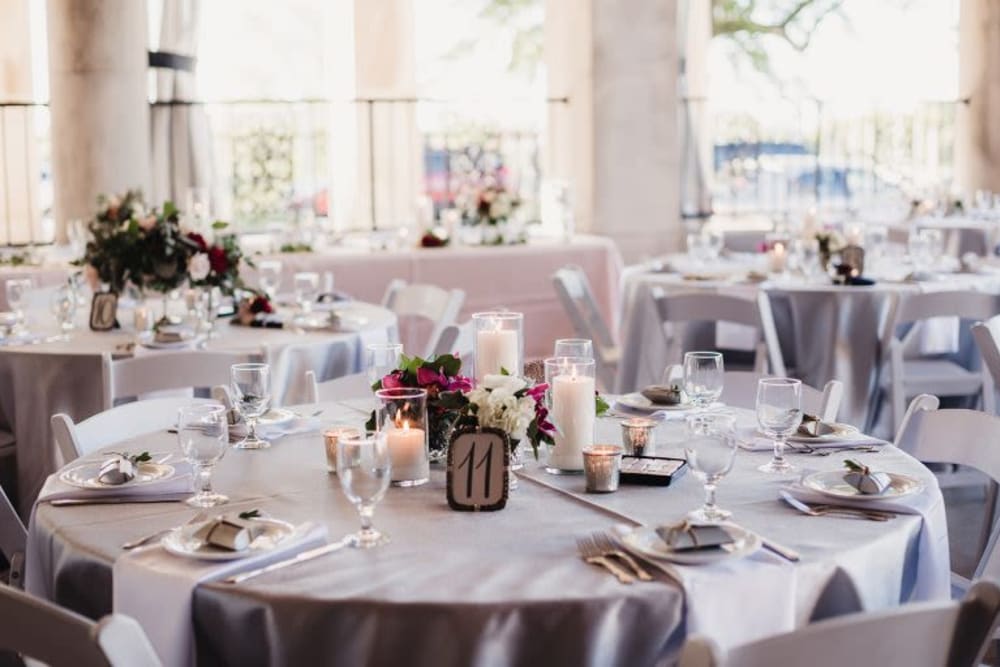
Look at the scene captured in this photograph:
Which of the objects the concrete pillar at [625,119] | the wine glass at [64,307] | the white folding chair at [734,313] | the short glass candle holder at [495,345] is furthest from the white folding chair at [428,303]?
the concrete pillar at [625,119]

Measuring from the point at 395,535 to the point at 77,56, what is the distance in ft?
19.8

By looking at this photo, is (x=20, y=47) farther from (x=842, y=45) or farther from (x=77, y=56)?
(x=842, y=45)

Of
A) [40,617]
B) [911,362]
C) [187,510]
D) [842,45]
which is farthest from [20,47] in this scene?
[842,45]

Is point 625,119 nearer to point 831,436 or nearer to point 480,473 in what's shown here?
point 831,436

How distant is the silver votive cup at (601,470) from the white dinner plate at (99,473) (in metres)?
0.77

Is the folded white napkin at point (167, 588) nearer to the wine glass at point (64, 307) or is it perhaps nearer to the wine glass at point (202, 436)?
the wine glass at point (202, 436)

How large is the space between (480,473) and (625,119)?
6.93 metres

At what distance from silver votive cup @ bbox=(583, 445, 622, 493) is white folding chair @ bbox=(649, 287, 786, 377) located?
8.32 feet

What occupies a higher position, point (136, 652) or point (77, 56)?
point (77, 56)

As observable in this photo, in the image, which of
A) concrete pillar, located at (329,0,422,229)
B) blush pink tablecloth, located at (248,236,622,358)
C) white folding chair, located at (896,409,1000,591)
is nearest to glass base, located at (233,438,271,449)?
white folding chair, located at (896,409,1000,591)

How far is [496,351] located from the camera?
2707 millimetres

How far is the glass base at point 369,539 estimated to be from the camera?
2141 mm

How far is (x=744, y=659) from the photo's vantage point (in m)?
1.63

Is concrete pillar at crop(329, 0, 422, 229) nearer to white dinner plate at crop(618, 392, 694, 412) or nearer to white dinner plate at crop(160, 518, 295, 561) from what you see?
white dinner plate at crop(618, 392, 694, 412)
